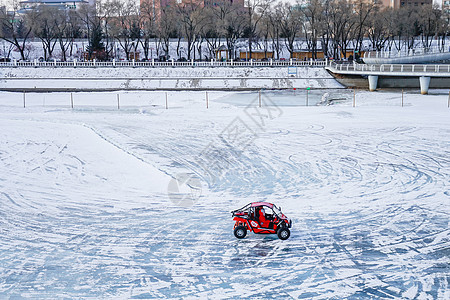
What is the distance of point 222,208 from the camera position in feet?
58.6

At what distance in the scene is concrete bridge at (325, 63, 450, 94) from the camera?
52719 millimetres

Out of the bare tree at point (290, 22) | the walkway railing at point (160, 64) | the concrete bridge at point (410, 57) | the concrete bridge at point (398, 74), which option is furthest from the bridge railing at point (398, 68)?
the bare tree at point (290, 22)

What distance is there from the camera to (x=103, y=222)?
1661 cm

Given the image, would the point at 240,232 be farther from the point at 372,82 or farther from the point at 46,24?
the point at 46,24

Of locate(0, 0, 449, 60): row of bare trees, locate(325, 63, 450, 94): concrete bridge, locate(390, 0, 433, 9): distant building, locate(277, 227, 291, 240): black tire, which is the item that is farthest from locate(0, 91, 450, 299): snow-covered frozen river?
locate(390, 0, 433, 9): distant building

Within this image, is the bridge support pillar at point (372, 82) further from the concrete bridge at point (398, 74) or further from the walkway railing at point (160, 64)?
the walkway railing at point (160, 64)

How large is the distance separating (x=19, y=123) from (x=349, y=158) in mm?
22756

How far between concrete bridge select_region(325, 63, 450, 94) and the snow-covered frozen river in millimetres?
18453

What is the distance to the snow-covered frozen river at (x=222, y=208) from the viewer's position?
12461mm

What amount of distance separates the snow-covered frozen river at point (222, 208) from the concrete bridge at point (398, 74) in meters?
18.5

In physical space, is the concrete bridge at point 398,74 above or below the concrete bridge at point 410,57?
below

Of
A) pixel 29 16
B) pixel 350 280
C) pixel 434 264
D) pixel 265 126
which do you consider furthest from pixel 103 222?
pixel 29 16

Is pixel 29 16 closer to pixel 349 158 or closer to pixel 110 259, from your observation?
pixel 349 158

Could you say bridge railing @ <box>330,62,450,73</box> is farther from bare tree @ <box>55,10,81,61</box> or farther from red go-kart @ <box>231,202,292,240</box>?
bare tree @ <box>55,10,81,61</box>
